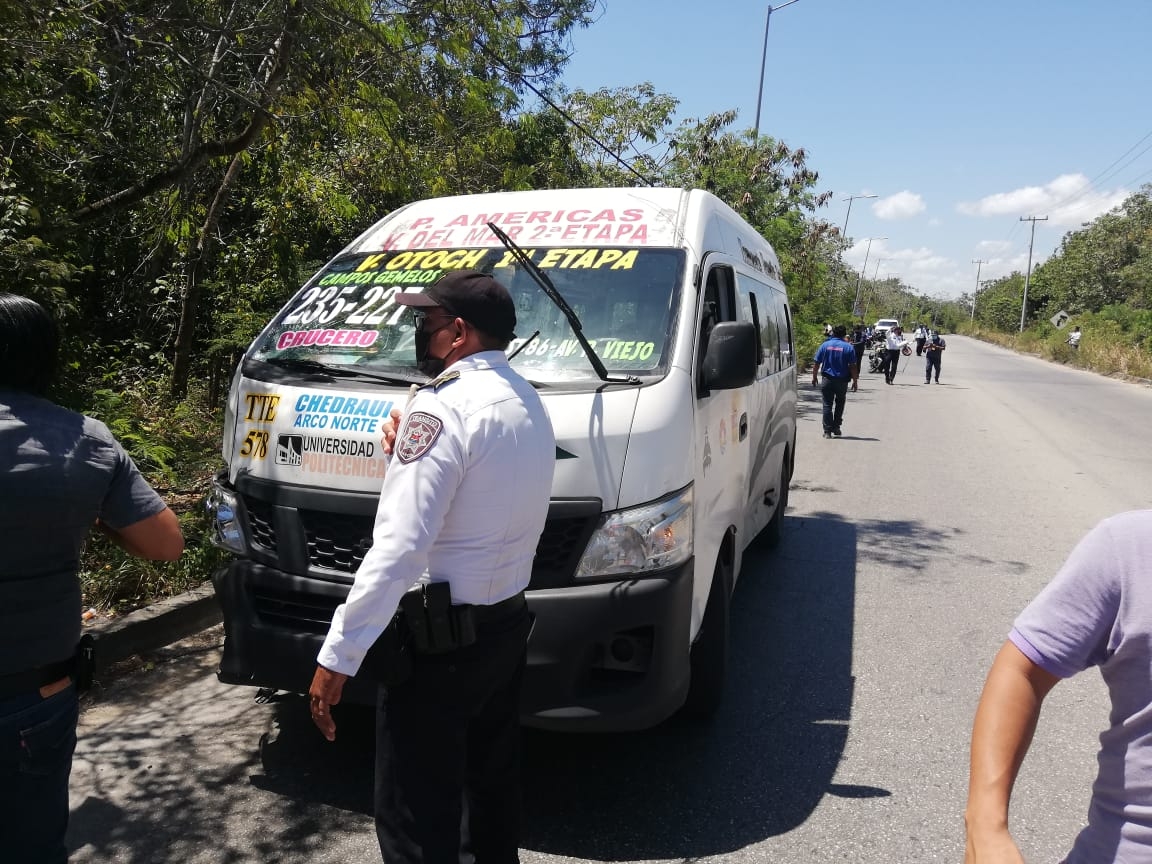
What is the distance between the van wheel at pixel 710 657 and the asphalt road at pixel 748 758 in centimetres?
13

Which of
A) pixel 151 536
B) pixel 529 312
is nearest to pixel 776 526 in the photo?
pixel 529 312

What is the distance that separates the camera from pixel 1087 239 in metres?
54.4

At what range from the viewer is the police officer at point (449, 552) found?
193cm

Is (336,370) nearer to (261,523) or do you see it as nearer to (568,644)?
(261,523)

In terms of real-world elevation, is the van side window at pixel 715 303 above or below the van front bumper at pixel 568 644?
above

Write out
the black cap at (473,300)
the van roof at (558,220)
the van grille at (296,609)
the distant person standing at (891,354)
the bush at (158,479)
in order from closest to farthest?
the black cap at (473,300) < the van grille at (296,609) < the van roof at (558,220) < the bush at (158,479) < the distant person standing at (891,354)

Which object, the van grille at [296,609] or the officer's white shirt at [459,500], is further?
the van grille at [296,609]

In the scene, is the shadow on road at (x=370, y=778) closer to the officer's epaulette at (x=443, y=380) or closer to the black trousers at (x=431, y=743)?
the black trousers at (x=431, y=743)

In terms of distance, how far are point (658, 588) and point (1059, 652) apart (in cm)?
164

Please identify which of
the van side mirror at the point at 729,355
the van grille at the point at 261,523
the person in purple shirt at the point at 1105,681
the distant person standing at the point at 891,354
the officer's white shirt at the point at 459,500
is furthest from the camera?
the distant person standing at the point at 891,354

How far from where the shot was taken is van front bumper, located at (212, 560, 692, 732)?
9.29ft

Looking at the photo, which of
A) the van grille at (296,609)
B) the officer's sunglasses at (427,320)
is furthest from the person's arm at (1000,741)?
the van grille at (296,609)

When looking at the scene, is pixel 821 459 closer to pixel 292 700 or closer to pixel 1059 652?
pixel 292 700

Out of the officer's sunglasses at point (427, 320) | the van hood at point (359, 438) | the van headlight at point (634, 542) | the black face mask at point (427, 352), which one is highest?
the officer's sunglasses at point (427, 320)
